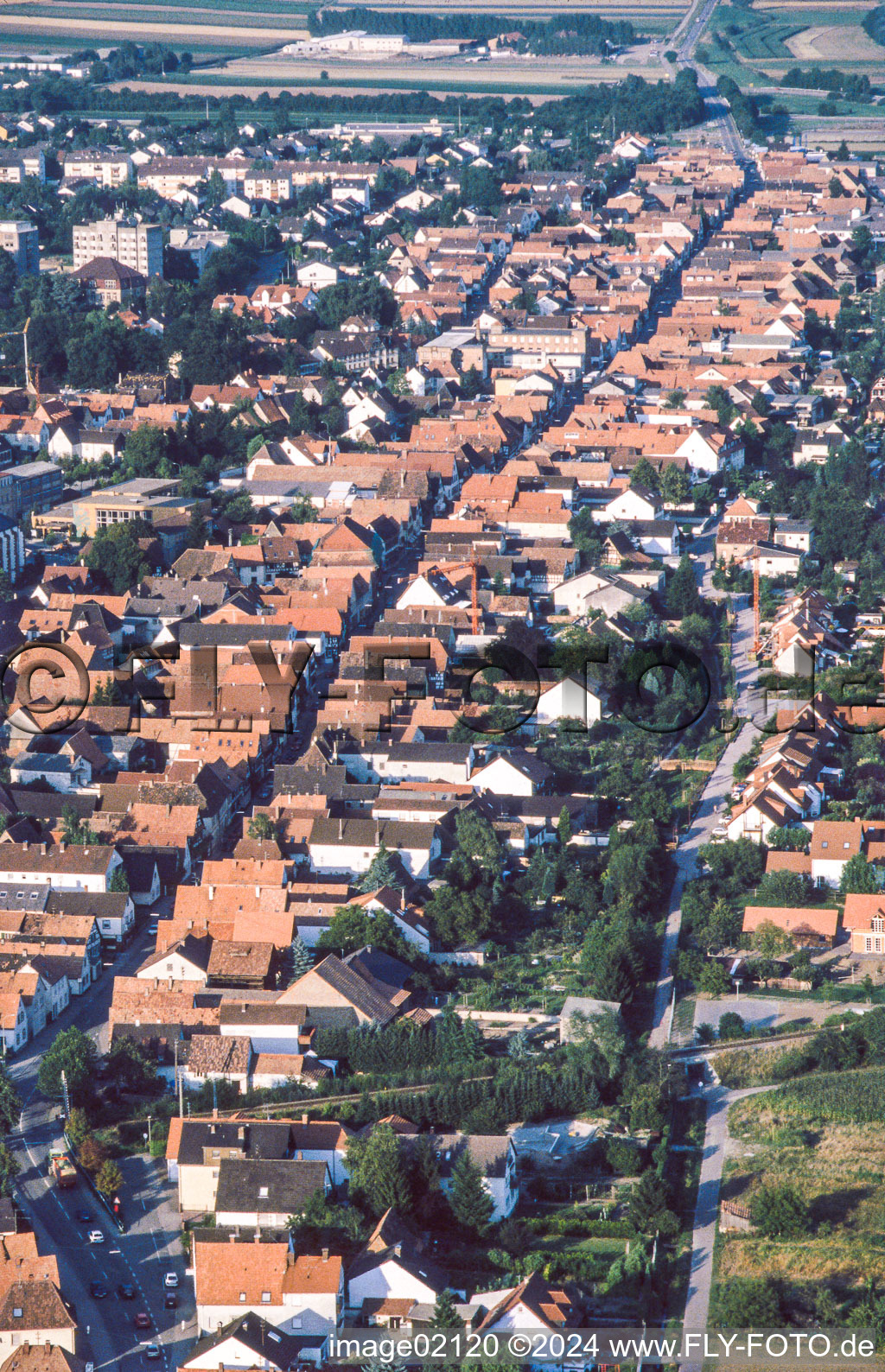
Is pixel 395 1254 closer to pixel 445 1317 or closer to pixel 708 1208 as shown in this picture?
pixel 445 1317

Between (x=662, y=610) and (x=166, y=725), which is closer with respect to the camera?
(x=166, y=725)

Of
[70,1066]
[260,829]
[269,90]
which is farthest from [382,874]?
[269,90]

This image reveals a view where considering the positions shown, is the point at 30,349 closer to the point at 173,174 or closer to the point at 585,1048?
the point at 173,174

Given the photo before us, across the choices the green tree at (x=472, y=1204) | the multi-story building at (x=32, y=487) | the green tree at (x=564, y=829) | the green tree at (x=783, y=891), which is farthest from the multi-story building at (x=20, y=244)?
the green tree at (x=472, y=1204)

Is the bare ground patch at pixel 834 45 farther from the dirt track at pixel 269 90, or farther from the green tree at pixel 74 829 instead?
the green tree at pixel 74 829

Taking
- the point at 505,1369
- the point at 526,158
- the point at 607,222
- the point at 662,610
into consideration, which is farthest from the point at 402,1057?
the point at 526,158

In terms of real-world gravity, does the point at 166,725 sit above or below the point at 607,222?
below
